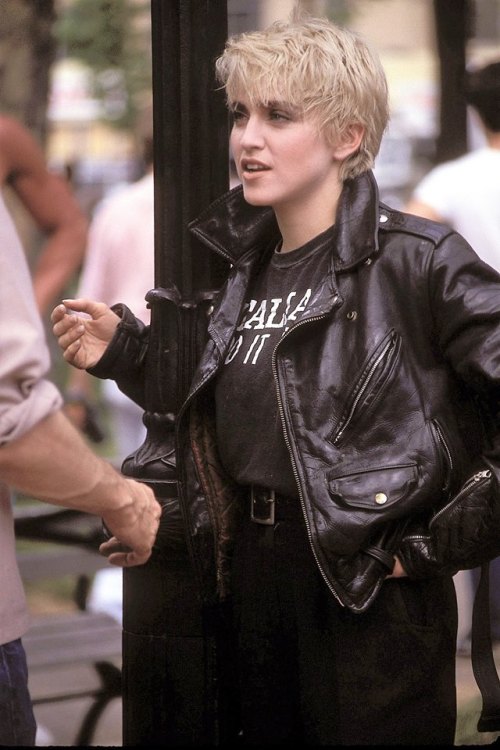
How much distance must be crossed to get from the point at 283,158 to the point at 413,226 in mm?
298

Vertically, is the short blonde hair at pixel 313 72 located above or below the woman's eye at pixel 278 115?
above

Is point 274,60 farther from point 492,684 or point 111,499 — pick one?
point 492,684

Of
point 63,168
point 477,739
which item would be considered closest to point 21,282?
point 477,739

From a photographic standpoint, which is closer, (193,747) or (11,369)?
(11,369)

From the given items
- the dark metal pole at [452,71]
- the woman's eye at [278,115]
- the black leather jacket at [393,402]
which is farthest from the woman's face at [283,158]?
the dark metal pole at [452,71]

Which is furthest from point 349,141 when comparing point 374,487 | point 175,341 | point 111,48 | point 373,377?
point 111,48

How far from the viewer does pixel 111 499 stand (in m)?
2.67

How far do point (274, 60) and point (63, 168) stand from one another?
11.0ft

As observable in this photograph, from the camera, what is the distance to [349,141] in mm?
2947

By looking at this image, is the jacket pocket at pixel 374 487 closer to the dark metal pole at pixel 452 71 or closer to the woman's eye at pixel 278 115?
the woman's eye at pixel 278 115

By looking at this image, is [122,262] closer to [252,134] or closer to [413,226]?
[252,134]

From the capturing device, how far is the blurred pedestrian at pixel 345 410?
2811 millimetres

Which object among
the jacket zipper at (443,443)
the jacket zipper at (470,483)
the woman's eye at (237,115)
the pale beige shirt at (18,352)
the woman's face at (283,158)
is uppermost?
the woman's eye at (237,115)

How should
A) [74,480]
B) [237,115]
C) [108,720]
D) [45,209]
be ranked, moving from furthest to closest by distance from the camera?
[45,209]
[108,720]
[237,115]
[74,480]
